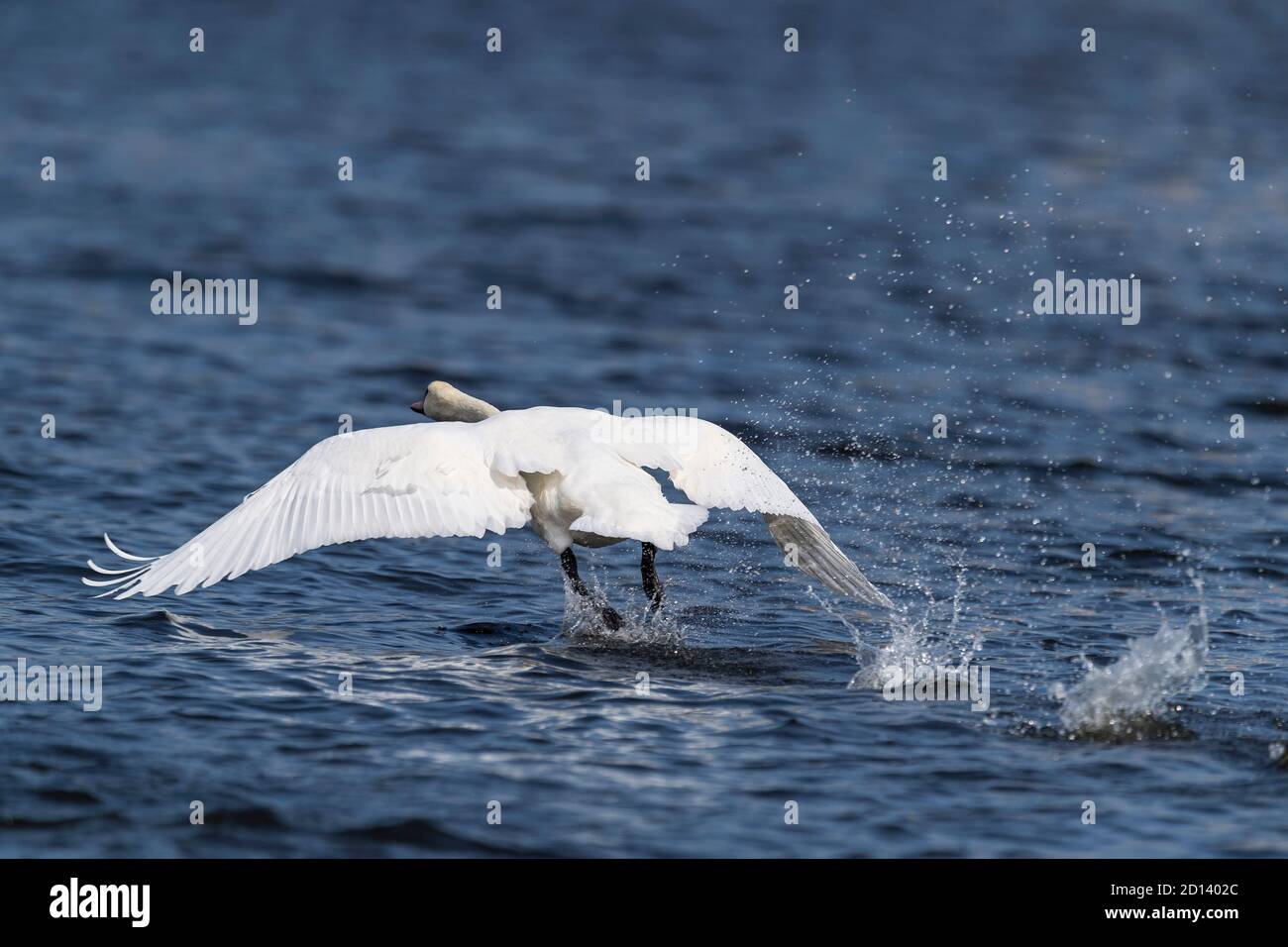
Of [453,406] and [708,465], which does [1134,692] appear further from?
[453,406]

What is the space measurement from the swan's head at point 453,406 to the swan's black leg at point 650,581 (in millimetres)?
1756

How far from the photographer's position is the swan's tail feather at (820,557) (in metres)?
10.4

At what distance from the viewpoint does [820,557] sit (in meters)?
10.6

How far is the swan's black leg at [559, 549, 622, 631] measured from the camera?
1003cm

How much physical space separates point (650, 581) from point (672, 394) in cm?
591

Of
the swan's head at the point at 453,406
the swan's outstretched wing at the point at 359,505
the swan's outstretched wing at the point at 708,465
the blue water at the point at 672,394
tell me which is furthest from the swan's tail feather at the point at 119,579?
the swan's outstretched wing at the point at 708,465

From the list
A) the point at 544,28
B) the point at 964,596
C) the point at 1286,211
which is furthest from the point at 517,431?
the point at 544,28

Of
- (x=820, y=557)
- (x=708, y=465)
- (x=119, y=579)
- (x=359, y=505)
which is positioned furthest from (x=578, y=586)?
(x=119, y=579)

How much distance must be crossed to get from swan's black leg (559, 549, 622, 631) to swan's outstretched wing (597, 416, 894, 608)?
70cm

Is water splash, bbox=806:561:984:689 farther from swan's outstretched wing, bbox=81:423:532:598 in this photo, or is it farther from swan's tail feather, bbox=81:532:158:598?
swan's tail feather, bbox=81:532:158:598

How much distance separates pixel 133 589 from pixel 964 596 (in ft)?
16.5

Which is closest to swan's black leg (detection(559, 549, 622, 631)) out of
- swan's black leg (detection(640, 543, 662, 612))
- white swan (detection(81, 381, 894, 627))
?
white swan (detection(81, 381, 894, 627))

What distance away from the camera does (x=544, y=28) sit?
31781mm
